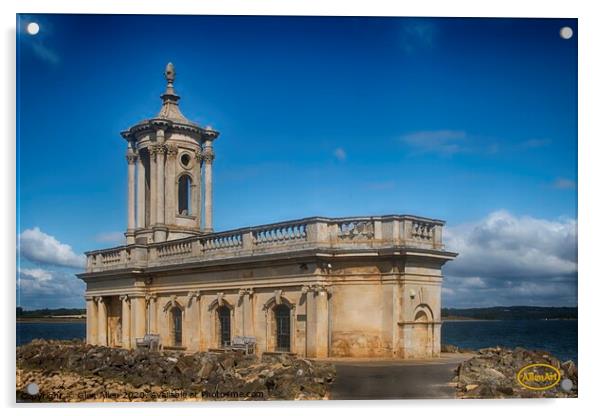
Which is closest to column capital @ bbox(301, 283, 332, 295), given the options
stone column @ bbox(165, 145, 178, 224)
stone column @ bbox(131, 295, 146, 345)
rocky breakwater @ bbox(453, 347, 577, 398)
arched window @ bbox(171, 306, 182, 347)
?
rocky breakwater @ bbox(453, 347, 577, 398)

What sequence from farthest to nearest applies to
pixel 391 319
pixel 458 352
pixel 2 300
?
pixel 458 352, pixel 391 319, pixel 2 300

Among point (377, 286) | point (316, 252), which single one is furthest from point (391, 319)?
point (316, 252)

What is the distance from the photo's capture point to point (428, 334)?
69.5 ft

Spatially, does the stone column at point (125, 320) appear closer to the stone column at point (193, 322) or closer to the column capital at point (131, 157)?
the stone column at point (193, 322)

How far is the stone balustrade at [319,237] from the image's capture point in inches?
822

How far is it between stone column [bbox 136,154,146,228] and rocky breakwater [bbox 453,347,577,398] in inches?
516

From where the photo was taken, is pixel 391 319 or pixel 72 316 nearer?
pixel 391 319

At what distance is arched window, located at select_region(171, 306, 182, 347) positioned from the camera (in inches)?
997

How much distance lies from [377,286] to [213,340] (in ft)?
18.1

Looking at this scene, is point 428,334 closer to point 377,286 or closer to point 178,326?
point 377,286

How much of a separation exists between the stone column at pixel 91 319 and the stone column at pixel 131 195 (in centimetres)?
214

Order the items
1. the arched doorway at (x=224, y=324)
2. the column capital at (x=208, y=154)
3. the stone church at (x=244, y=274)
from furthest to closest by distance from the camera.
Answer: the column capital at (x=208, y=154) < the arched doorway at (x=224, y=324) < the stone church at (x=244, y=274)

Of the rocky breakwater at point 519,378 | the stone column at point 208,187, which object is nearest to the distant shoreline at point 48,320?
the stone column at point 208,187

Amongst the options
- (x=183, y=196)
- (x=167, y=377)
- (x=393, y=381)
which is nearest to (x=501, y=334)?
(x=183, y=196)
